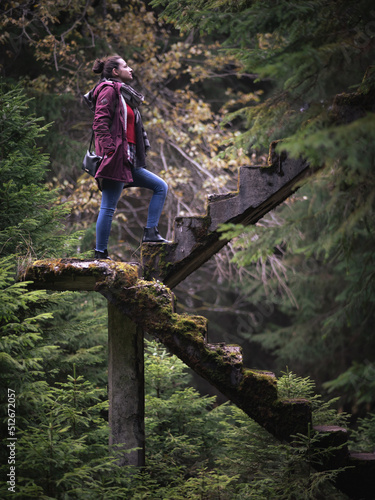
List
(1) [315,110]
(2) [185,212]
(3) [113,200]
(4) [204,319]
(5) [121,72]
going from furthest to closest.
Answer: (2) [185,212]
(5) [121,72]
(3) [113,200]
(4) [204,319]
(1) [315,110]

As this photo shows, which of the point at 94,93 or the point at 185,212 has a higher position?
the point at 185,212

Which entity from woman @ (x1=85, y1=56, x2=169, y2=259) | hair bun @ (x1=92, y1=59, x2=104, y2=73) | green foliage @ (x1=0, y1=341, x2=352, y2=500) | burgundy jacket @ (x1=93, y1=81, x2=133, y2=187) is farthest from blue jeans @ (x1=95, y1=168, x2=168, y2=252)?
green foliage @ (x1=0, y1=341, x2=352, y2=500)

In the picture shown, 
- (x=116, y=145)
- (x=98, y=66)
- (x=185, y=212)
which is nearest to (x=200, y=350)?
(x=116, y=145)

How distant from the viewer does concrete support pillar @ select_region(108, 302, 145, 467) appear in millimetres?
5578

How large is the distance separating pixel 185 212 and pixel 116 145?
19.4 ft

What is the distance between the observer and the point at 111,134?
5227mm

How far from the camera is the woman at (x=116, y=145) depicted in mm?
5141

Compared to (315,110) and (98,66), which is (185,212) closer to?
(98,66)

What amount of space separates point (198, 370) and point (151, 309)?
0.73 m

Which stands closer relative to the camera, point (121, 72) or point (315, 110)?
point (315, 110)

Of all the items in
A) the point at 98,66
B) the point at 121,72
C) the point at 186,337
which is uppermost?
the point at 98,66

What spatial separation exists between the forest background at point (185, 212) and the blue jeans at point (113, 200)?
1.68ft

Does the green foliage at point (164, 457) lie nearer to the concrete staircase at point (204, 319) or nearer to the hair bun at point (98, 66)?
the concrete staircase at point (204, 319)

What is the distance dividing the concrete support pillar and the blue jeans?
2.65ft
